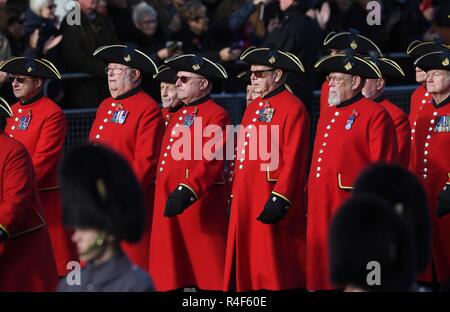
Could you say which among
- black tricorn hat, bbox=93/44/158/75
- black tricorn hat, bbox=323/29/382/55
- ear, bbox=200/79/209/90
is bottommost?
ear, bbox=200/79/209/90

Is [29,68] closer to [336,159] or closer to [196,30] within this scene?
[336,159]

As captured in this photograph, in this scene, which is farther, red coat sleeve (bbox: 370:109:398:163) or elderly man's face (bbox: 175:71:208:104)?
elderly man's face (bbox: 175:71:208:104)

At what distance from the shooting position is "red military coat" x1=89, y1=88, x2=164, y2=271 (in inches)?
489

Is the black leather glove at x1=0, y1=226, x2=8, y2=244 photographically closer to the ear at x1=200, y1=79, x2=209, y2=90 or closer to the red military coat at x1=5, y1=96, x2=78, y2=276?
the red military coat at x1=5, y1=96, x2=78, y2=276

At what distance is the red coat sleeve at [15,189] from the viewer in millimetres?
10297

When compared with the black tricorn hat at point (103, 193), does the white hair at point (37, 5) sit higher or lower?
higher

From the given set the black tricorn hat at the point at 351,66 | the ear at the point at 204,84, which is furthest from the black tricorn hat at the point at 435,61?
the ear at the point at 204,84

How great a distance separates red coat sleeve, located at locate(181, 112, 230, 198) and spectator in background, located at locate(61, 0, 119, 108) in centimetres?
270

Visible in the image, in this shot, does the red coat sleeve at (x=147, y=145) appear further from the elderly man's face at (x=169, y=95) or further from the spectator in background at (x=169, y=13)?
the spectator in background at (x=169, y=13)

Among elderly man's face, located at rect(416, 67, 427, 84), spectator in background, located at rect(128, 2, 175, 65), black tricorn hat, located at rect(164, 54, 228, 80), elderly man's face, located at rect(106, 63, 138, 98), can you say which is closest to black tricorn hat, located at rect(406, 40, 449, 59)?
elderly man's face, located at rect(416, 67, 427, 84)

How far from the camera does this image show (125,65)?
12727 mm

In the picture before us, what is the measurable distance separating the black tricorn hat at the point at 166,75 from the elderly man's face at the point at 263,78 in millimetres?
1173

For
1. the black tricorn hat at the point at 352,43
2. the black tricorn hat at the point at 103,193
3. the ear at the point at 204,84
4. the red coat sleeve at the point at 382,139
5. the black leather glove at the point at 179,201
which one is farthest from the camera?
the black tricorn hat at the point at 352,43

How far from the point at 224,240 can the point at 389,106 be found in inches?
63.2
